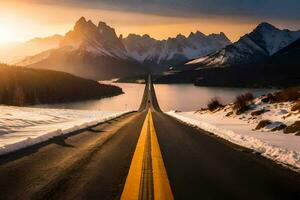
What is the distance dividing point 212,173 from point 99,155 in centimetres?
404

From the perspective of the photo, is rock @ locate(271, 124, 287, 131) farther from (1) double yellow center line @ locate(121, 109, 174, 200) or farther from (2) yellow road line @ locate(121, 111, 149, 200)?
(2) yellow road line @ locate(121, 111, 149, 200)

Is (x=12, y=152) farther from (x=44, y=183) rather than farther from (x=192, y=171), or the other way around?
(x=192, y=171)

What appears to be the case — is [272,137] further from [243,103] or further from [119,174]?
[243,103]

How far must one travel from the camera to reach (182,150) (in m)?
14.2

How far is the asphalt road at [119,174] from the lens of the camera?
7566mm

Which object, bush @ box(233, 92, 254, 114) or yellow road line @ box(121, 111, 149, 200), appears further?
bush @ box(233, 92, 254, 114)

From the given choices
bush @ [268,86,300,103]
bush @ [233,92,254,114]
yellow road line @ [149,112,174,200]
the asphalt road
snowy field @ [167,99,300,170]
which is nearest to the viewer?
yellow road line @ [149,112,174,200]

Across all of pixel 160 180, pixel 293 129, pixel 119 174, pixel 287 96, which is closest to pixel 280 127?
pixel 293 129

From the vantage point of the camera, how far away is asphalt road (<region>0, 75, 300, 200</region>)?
7566mm

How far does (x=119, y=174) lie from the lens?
31.0 feet

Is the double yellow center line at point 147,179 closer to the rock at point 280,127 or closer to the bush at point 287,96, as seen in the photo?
the rock at point 280,127

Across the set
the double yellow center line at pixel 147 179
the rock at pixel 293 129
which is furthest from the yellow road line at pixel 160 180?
the rock at pixel 293 129

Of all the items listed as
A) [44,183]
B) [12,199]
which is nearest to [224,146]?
[44,183]

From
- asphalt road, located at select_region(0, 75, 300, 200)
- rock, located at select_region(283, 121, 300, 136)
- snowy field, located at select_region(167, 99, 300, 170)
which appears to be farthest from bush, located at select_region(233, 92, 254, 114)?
asphalt road, located at select_region(0, 75, 300, 200)
